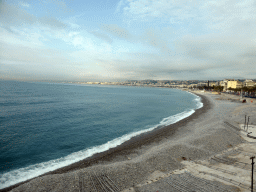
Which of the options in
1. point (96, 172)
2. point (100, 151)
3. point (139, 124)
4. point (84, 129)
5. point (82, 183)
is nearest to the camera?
point (82, 183)

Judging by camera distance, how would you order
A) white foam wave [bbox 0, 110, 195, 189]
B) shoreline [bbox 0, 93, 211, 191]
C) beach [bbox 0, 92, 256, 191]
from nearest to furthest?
beach [bbox 0, 92, 256, 191] < white foam wave [bbox 0, 110, 195, 189] < shoreline [bbox 0, 93, 211, 191]

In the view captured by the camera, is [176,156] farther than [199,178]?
Yes

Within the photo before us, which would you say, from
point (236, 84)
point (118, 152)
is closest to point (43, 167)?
point (118, 152)

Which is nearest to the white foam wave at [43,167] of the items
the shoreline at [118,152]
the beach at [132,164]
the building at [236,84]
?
the shoreline at [118,152]

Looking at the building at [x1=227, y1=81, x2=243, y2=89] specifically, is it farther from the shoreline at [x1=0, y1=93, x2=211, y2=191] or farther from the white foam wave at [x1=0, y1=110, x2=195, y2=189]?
the white foam wave at [x1=0, y1=110, x2=195, y2=189]

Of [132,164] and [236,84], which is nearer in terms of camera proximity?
[132,164]

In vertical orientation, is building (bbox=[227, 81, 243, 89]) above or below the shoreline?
above

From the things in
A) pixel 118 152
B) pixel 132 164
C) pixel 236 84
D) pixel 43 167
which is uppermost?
pixel 236 84

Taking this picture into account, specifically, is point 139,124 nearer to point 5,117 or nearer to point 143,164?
point 143,164

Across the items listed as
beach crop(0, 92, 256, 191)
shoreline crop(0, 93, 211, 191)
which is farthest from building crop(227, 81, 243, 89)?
shoreline crop(0, 93, 211, 191)

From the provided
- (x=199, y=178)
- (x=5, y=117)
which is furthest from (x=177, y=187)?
(x=5, y=117)

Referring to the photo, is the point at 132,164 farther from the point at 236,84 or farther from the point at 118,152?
the point at 236,84
